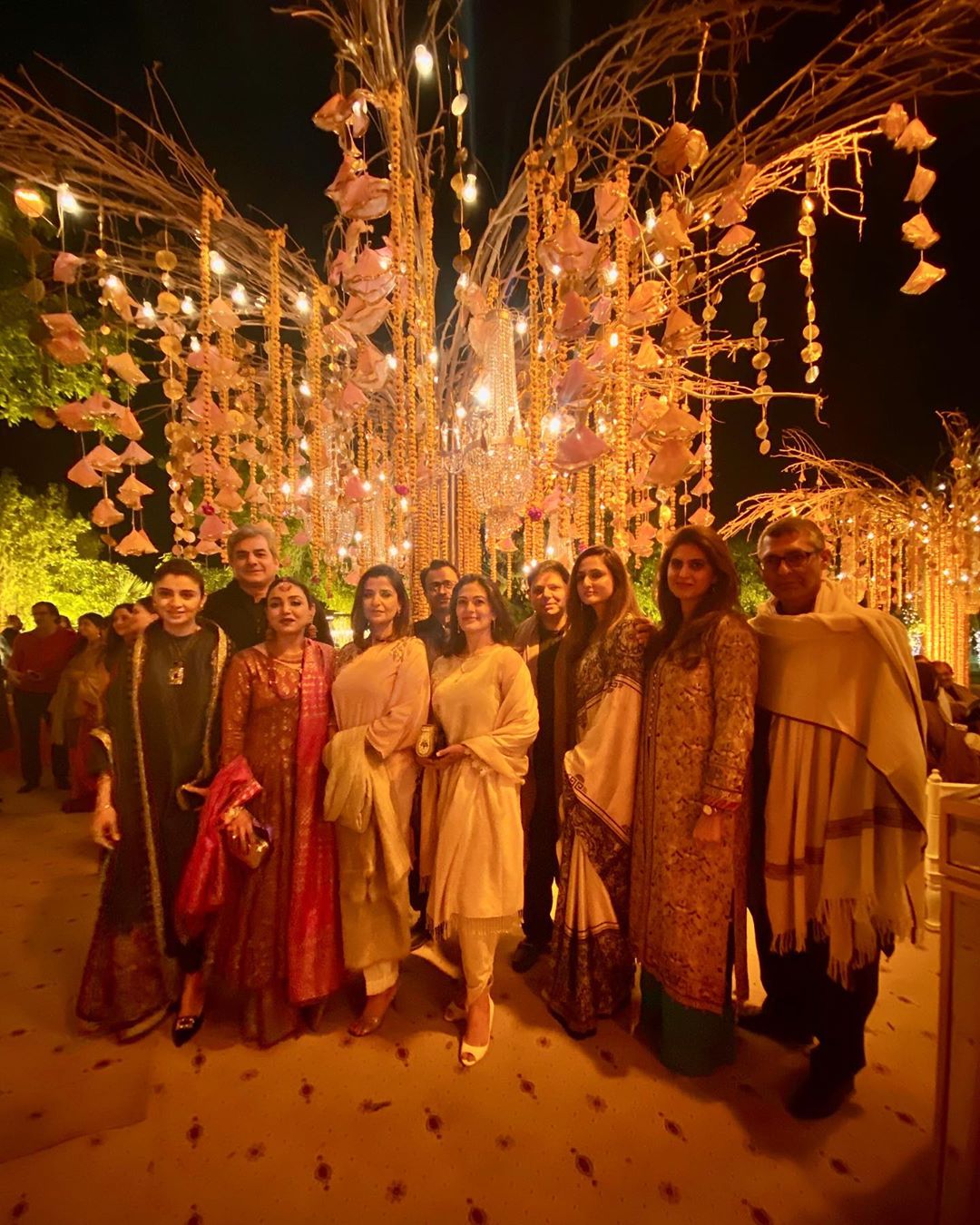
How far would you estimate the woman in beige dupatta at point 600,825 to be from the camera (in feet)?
5.88

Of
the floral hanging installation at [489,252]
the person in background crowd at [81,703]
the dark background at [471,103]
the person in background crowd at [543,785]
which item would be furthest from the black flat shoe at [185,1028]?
the dark background at [471,103]

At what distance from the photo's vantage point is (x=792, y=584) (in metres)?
1.69

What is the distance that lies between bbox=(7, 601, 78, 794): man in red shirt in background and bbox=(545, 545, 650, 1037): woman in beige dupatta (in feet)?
16.2

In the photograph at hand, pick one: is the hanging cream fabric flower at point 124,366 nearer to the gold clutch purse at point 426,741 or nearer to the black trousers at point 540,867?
the gold clutch purse at point 426,741

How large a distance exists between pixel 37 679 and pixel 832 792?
5917 millimetres

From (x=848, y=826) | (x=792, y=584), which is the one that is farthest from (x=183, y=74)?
(x=848, y=826)

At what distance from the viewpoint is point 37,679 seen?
4.78m

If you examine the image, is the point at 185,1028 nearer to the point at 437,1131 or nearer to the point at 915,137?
the point at 437,1131

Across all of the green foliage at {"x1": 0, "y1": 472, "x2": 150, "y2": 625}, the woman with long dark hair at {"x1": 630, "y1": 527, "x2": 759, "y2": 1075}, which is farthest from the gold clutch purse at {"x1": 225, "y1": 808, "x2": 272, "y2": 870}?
the green foliage at {"x1": 0, "y1": 472, "x2": 150, "y2": 625}

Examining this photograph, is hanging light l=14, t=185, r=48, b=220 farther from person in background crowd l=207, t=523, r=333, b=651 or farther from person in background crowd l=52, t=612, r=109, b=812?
person in background crowd l=52, t=612, r=109, b=812

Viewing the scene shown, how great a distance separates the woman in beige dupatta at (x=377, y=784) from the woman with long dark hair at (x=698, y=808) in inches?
31.6

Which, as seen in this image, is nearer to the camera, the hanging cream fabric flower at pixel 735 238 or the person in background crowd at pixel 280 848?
the person in background crowd at pixel 280 848

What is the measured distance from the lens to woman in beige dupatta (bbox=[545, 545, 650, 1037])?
179 centimetres

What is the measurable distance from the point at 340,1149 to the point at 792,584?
206cm
